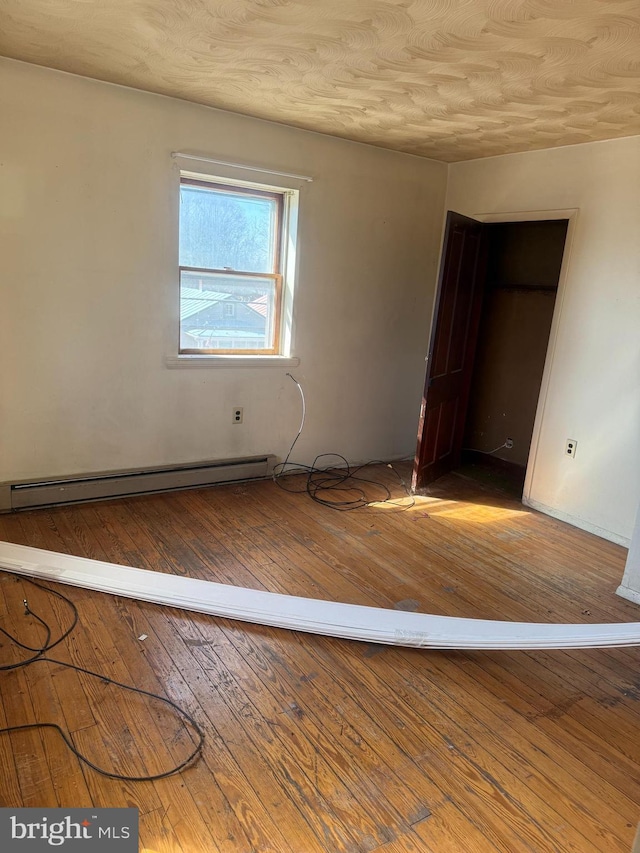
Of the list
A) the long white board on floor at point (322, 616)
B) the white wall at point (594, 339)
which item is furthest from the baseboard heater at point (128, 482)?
the white wall at point (594, 339)

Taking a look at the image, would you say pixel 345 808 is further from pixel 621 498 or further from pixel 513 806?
pixel 621 498

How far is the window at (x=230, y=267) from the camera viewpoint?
381 centimetres

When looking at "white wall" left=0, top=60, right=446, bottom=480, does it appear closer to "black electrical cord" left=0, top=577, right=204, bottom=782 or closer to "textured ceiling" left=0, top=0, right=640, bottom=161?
"textured ceiling" left=0, top=0, right=640, bottom=161

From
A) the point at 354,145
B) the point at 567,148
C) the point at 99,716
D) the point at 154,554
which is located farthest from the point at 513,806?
the point at 354,145

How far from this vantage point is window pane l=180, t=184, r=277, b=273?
3.78 meters

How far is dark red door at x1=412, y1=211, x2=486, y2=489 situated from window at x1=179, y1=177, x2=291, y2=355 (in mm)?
1212

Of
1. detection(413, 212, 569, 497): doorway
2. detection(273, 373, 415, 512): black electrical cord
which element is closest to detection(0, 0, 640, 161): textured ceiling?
detection(413, 212, 569, 497): doorway

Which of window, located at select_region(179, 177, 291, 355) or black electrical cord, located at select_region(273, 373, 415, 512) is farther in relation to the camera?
black electrical cord, located at select_region(273, 373, 415, 512)

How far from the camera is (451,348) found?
4.47 m

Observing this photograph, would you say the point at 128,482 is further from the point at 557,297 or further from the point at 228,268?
the point at 557,297

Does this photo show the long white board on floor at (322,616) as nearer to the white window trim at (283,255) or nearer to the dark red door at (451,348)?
the white window trim at (283,255)

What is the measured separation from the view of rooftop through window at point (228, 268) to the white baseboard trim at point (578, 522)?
2363 millimetres

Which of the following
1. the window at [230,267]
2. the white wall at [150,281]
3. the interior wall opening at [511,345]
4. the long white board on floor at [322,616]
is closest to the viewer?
the long white board on floor at [322,616]

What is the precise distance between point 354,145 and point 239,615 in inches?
137
